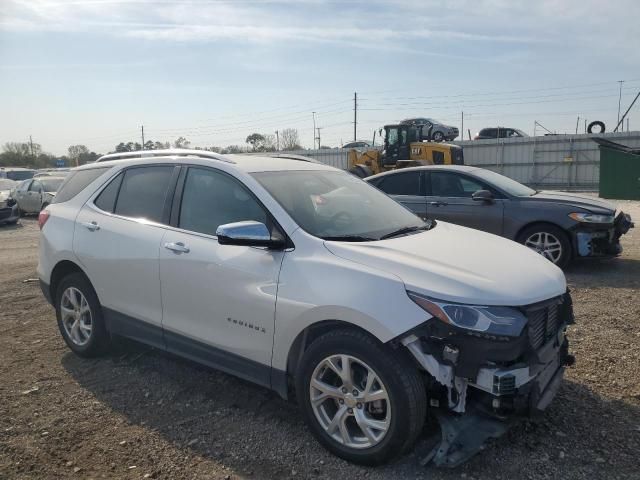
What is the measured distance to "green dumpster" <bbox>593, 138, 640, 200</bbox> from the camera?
55.6ft

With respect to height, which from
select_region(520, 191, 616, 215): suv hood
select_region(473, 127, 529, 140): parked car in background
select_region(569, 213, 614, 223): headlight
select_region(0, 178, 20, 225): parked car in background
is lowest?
select_region(0, 178, 20, 225): parked car in background

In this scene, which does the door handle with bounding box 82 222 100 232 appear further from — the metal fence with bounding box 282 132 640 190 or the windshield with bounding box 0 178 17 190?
the metal fence with bounding box 282 132 640 190

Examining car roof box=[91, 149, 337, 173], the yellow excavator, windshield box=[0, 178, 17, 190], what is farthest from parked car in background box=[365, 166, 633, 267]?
windshield box=[0, 178, 17, 190]

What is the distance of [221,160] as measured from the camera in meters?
3.83

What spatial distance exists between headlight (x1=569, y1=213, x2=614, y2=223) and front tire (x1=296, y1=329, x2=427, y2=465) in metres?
5.61

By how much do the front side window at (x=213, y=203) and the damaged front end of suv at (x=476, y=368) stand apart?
1359mm

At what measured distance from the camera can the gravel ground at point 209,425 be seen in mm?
2937

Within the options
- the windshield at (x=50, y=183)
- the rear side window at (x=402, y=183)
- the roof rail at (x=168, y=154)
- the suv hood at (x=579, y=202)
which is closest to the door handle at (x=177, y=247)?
the roof rail at (x=168, y=154)

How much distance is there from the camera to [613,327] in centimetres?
503

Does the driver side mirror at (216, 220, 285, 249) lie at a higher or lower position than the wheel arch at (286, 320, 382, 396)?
higher

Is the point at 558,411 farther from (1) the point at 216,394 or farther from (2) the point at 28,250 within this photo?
(2) the point at 28,250

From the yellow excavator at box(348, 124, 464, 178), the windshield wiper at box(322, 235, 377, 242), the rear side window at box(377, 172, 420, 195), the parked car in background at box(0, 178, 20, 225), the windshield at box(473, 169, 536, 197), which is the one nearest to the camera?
the windshield wiper at box(322, 235, 377, 242)

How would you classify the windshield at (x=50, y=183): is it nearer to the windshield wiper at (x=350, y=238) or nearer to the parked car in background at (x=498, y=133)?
the windshield wiper at (x=350, y=238)

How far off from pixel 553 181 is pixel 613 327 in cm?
2714
